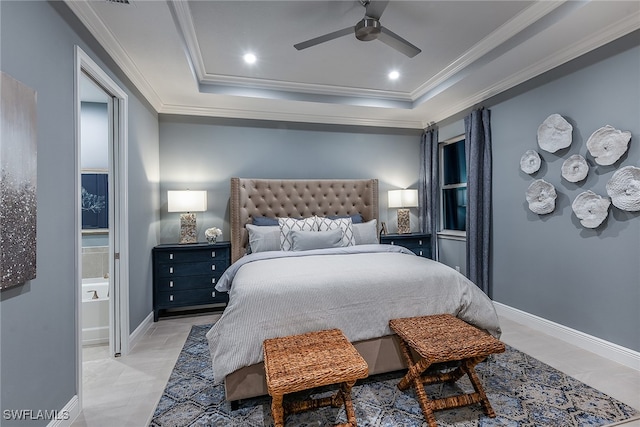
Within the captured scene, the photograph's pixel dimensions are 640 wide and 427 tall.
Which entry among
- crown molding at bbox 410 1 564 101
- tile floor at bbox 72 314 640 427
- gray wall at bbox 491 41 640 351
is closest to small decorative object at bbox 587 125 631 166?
gray wall at bbox 491 41 640 351

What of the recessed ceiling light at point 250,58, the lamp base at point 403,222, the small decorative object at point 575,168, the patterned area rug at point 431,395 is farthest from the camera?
the lamp base at point 403,222

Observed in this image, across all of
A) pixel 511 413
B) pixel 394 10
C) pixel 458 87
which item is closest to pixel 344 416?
pixel 511 413

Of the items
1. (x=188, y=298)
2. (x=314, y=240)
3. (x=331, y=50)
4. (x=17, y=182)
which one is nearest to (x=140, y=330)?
(x=188, y=298)

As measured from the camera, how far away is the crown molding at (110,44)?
6.20 feet

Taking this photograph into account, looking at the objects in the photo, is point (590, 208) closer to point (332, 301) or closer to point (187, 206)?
point (332, 301)

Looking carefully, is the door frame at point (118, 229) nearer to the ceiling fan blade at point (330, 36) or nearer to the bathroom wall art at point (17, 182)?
the bathroom wall art at point (17, 182)

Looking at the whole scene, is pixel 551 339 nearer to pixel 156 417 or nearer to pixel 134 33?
pixel 156 417

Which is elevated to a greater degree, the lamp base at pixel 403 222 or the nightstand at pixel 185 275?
the lamp base at pixel 403 222

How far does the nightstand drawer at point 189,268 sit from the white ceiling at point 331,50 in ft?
6.34

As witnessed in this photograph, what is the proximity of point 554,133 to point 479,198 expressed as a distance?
3.48 feet

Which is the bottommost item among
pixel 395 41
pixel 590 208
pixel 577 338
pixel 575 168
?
pixel 577 338

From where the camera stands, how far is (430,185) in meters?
4.59

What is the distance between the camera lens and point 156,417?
1818mm

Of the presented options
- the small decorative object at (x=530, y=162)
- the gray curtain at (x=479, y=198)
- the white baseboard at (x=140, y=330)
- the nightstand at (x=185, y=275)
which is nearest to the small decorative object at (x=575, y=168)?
the small decorative object at (x=530, y=162)
